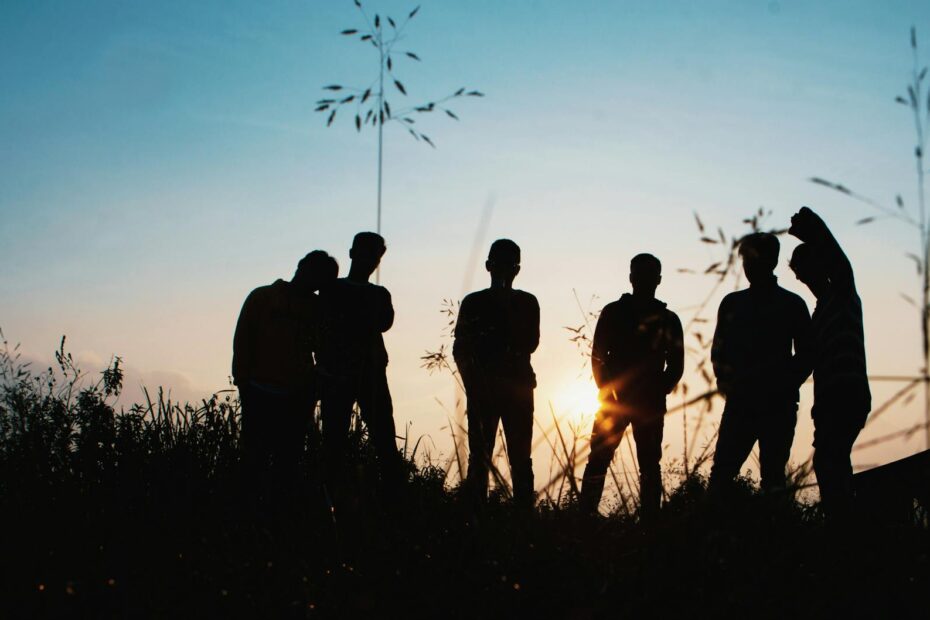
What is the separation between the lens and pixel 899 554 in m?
2.62

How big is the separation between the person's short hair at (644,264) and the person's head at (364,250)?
1.50 m

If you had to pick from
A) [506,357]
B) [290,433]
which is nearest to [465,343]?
[506,357]

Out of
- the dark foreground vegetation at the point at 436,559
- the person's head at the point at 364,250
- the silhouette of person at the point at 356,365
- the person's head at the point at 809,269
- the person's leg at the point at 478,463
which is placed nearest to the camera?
the dark foreground vegetation at the point at 436,559

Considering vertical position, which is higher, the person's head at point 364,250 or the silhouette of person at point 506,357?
the person's head at point 364,250

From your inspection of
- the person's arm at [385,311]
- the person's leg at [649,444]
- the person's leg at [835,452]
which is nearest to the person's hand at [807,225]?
the person's leg at [835,452]

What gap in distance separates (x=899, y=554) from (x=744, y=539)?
731 millimetres

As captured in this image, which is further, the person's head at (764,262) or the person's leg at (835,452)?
the person's head at (764,262)

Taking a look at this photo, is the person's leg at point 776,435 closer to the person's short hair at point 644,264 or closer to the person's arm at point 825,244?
the person's arm at point 825,244

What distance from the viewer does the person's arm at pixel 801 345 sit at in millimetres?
4242

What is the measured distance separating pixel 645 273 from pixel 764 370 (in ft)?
3.31

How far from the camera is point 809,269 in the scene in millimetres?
4059

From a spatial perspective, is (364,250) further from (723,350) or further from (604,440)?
(723,350)

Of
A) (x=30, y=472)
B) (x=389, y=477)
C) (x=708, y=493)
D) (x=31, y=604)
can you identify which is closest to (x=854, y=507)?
(x=708, y=493)

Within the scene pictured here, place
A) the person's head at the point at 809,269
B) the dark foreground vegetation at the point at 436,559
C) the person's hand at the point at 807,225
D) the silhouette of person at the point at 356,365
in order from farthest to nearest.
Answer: the person's head at the point at 809,269 → the person's hand at the point at 807,225 → the silhouette of person at the point at 356,365 → the dark foreground vegetation at the point at 436,559
